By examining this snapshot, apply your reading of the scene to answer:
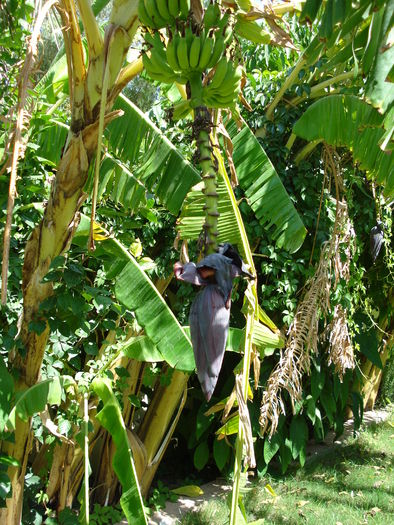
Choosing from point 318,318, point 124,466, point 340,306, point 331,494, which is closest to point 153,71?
point 124,466

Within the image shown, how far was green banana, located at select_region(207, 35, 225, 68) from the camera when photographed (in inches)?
37.7

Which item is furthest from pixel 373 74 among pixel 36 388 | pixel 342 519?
pixel 342 519

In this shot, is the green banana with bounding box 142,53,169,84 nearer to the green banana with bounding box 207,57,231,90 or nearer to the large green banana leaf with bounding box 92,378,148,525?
the green banana with bounding box 207,57,231,90

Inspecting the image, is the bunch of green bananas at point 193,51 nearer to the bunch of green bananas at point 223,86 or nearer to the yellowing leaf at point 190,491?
the bunch of green bananas at point 223,86

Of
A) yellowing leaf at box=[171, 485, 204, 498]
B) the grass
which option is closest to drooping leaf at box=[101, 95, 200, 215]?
the grass

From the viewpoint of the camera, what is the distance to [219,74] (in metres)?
1.02

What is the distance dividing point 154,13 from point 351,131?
1722mm

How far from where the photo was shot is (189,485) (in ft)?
11.5

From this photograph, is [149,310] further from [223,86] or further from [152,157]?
[223,86]

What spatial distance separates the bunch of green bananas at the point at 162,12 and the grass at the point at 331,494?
2.44m

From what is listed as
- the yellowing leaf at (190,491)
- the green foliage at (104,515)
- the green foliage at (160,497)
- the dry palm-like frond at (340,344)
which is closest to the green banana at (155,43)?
the dry palm-like frond at (340,344)

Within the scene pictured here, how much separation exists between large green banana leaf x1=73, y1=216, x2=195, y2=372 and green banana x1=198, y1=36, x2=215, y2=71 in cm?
121

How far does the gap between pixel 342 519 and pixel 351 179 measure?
197 centimetres

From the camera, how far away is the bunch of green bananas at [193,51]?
0.90m
